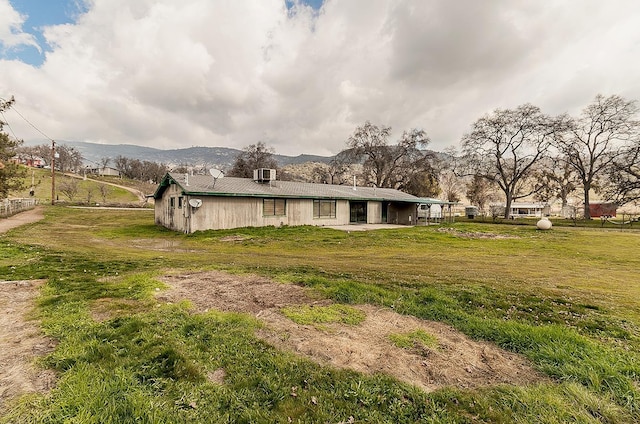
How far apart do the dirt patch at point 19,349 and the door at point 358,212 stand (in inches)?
846

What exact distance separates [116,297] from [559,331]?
22.2 feet

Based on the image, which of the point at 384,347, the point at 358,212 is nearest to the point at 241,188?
the point at 358,212

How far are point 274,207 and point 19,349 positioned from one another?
17035 mm

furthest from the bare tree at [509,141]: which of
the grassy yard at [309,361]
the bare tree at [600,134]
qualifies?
the grassy yard at [309,361]

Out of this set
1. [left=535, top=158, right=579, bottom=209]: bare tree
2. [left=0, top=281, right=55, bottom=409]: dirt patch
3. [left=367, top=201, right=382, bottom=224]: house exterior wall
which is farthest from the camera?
[left=535, top=158, right=579, bottom=209]: bare tree

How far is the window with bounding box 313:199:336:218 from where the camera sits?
22391mm

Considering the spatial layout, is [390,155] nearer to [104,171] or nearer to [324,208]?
[324,208]

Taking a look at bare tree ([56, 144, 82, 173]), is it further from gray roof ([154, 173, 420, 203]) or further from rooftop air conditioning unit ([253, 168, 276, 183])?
rooftop air conditioning unit ([253, 168, 276, 183])

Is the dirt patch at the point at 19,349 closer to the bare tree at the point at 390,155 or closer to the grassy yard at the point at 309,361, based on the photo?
the grassy yard at the point at 309,361

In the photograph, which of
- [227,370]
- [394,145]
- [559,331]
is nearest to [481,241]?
[559,331]

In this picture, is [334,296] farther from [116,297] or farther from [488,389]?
[116,297]

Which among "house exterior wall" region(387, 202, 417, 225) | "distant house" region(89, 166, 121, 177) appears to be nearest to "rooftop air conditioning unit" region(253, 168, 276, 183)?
"house exterior wall" region(387, 202, 417, 225)

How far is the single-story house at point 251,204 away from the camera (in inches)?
681

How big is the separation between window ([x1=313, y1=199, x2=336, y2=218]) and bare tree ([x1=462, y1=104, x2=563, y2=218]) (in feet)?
85.0
